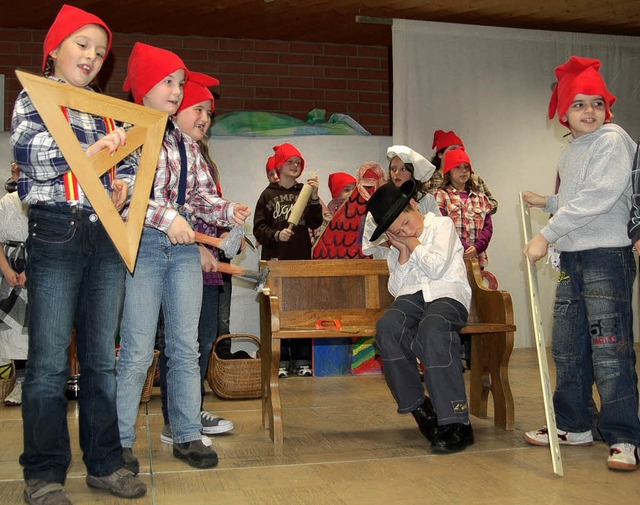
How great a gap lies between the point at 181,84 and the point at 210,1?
3802 mm

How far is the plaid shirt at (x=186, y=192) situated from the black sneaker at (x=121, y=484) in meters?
0.85

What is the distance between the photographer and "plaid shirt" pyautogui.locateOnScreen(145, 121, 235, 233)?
9.20ft

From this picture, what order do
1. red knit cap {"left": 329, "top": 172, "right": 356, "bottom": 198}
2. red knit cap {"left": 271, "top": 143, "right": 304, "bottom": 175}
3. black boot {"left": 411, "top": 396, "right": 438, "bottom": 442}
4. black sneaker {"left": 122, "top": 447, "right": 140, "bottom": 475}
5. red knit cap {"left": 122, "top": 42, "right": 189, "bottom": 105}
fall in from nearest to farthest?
black sneaker {"left": 122, "top": 447, "right": 140, "bottom": 475}, red knit cap {"left": 122, "top": 42, "right": 189, "bottom": 105}, black boot {"left": 411, "top": 396, "right": 438, "bottom": 442}, red knit cap {"left": 271, "top": 143, "right": 304, "bottom": 175}, red knit cap {"left": 329, "top": 172, "right": 356, "bottom": 198}

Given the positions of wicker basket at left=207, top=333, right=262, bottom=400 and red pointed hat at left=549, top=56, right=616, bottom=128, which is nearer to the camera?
red pointed hat at left=549, top=56, right=616, bottom=128

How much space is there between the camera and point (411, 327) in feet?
11.7

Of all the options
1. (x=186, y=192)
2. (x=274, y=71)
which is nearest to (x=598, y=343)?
(x=186, y=192)

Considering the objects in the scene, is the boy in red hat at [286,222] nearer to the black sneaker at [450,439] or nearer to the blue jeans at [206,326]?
the blue jeans at [206,326]

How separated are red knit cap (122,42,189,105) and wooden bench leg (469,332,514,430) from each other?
1.95 metres

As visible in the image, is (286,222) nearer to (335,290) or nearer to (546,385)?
(335,290)

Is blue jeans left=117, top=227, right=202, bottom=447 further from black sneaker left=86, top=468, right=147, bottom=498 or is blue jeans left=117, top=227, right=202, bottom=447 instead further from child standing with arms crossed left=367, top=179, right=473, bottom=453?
child standing with arms crossed left=367, top=179, right=473, bottom=453

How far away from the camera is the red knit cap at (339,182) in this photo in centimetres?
639

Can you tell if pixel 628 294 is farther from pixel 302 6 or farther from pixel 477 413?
pixel 302 6

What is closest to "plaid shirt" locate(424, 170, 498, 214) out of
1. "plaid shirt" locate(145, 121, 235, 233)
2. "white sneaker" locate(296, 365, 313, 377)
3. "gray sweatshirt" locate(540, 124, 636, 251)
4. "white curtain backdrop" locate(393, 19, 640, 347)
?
"white curtain backdrop" locate(393, 19, 640, 347)

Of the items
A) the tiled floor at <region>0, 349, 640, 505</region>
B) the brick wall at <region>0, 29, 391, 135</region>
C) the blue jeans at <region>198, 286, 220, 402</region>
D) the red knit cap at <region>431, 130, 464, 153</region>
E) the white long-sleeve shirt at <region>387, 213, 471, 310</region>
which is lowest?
the tiled floor at <region>0, 349, 640, 505</region>
